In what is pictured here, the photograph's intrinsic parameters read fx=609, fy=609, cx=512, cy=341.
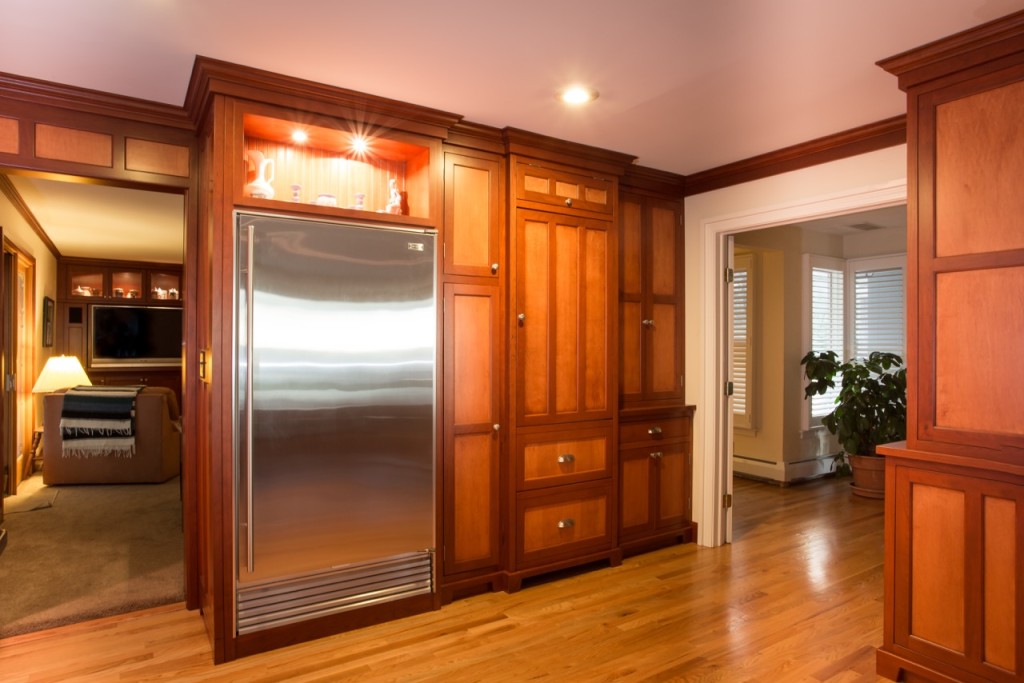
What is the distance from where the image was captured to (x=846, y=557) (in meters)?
3.81

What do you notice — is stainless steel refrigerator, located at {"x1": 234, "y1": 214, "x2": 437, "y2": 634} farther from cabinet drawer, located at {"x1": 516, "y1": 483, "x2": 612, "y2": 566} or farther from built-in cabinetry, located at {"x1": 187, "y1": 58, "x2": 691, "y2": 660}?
cabinet drawer, located at {"x1": 516, "y1": 483, "x2": 612, "y2": 566}

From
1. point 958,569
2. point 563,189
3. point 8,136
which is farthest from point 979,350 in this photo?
point 8,136

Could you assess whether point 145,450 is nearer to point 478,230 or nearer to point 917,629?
point 478,230

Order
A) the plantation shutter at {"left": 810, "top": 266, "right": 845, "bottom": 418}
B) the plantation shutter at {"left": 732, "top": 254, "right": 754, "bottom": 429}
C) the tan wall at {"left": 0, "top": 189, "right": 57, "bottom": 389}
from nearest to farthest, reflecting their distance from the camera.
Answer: the tan wall at {"left": 0, "top": 189, "right": 57, "bottom": 389}, the plantation shutter at {"left": 732, "top": 254, "right": 754, "bottom": 429}, the plantation shutter at {"left": 810, "top": 266, "right": 845, "bottom": 418}

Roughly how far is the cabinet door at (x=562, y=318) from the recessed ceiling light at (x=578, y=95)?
0.69 m

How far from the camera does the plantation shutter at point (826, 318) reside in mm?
6055

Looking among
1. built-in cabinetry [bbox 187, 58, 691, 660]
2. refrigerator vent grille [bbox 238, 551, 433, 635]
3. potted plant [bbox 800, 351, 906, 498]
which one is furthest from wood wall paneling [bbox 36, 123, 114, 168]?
potted plant [bbox 800, 351, 906, 498]

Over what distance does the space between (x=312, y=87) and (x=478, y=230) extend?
1.03 meters

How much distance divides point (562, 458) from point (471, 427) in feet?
2.01

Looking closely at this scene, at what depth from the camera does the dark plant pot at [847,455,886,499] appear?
5.22 m

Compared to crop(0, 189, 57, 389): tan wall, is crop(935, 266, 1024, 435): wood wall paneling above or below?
below

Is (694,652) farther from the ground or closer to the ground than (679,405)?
closer to the ground

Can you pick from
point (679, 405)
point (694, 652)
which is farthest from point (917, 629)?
point (679, 405)

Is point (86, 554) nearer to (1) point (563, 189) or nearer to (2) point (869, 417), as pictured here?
(1) point (563, 189)
